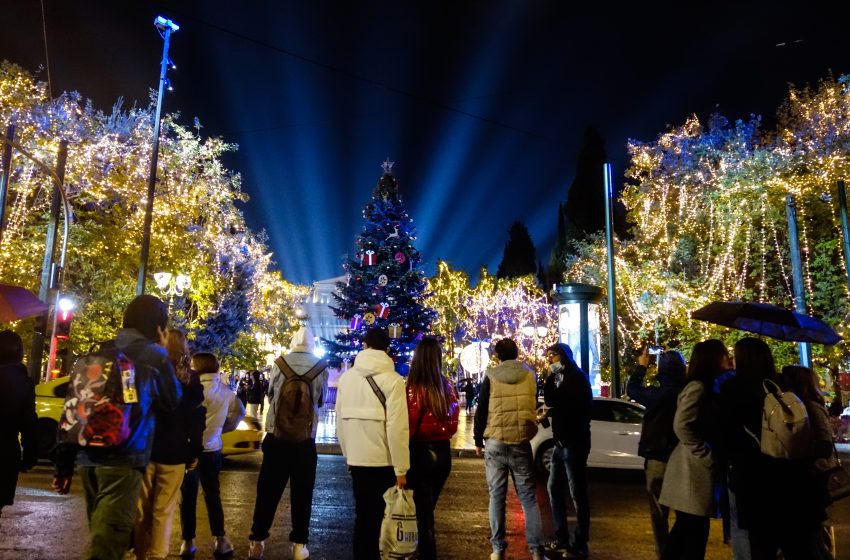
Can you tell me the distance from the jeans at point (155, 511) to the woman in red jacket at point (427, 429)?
1.79m

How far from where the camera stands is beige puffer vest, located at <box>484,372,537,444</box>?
5.55 meters

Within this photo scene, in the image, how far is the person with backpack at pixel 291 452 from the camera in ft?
18.2

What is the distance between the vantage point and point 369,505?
4.55m

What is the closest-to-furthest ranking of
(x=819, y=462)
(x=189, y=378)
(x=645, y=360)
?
1. (x=819, y=462)
2. (x=189, y=378)
3. (x=645, y=360)

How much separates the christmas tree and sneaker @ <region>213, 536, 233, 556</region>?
81.9 feet

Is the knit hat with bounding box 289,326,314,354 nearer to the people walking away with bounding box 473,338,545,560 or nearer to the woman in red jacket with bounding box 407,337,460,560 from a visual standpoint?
the woman in red jacket with bounding box 407,337,460,560

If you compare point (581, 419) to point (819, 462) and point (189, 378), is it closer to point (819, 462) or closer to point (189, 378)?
point (819, 462)

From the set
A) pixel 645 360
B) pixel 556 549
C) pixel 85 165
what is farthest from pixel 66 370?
pixel 556 549

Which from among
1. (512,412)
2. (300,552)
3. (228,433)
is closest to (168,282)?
(228,433)

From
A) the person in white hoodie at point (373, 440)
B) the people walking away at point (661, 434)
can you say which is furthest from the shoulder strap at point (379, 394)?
the people walking away at point (661, 434)

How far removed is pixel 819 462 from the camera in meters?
4.11

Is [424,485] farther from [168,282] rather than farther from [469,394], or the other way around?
[469,394]

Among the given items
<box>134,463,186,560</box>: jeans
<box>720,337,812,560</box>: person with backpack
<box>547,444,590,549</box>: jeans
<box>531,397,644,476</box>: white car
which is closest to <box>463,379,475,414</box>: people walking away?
<box>531,397,644,476</box>: white car

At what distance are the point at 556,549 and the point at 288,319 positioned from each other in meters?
43.5
